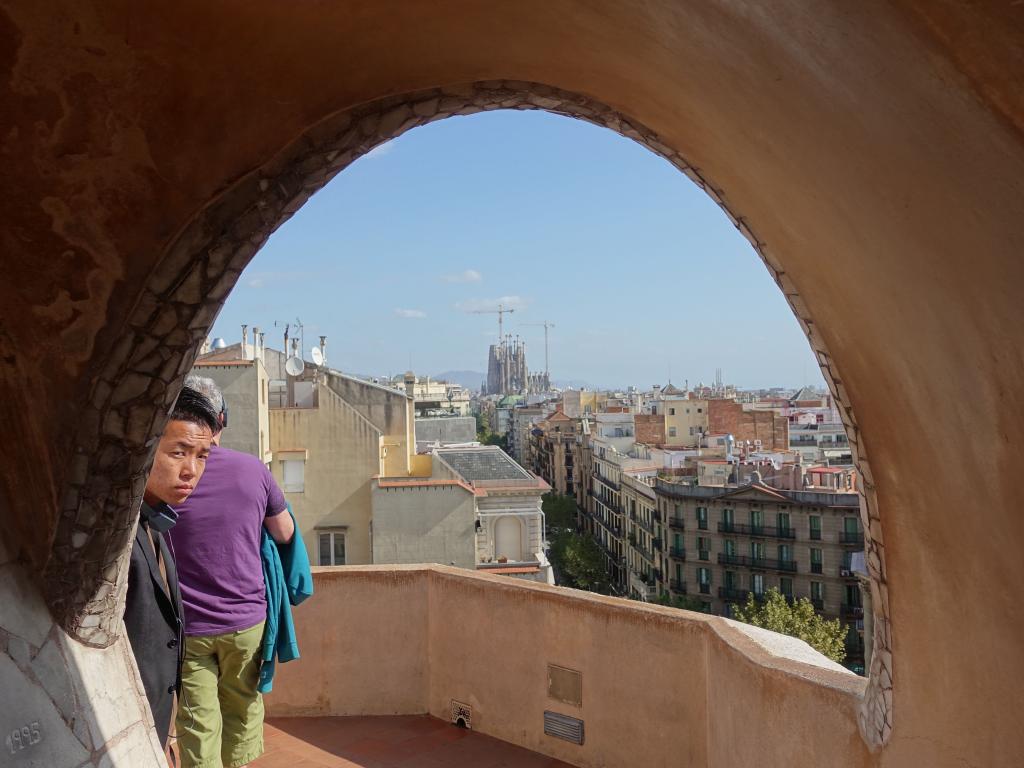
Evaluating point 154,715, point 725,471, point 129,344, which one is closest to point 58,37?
point 129,344

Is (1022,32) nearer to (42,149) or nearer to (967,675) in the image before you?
(967,675)

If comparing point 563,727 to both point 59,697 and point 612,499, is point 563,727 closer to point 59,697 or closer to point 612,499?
point 59,697

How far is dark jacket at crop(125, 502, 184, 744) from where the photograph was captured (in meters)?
2.32

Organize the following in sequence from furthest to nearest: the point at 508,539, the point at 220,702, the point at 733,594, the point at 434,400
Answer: the point at 434,400 → the point at 733,594 → the point at 508,539 → the point at 220,702

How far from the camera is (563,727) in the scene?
3398 mm

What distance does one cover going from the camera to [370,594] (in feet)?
12.5

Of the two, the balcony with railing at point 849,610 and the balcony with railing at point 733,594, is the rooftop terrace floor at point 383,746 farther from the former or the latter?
the balcony with railing at point 733,594

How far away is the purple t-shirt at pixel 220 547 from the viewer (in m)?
2.56

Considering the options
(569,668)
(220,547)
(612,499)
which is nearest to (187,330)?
(220,547)

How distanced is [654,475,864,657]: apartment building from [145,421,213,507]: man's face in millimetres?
23283

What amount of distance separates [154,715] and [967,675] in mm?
2044

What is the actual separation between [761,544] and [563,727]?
2428 cm

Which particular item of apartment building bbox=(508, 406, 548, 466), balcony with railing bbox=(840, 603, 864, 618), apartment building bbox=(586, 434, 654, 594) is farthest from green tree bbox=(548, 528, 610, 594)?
apartment building bbox=(508, 406, 548, 466)

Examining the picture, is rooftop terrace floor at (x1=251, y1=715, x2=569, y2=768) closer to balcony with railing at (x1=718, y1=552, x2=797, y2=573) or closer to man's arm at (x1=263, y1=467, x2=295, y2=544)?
man's arm at (x1=263, y1=467, x2=295, y2=544)
